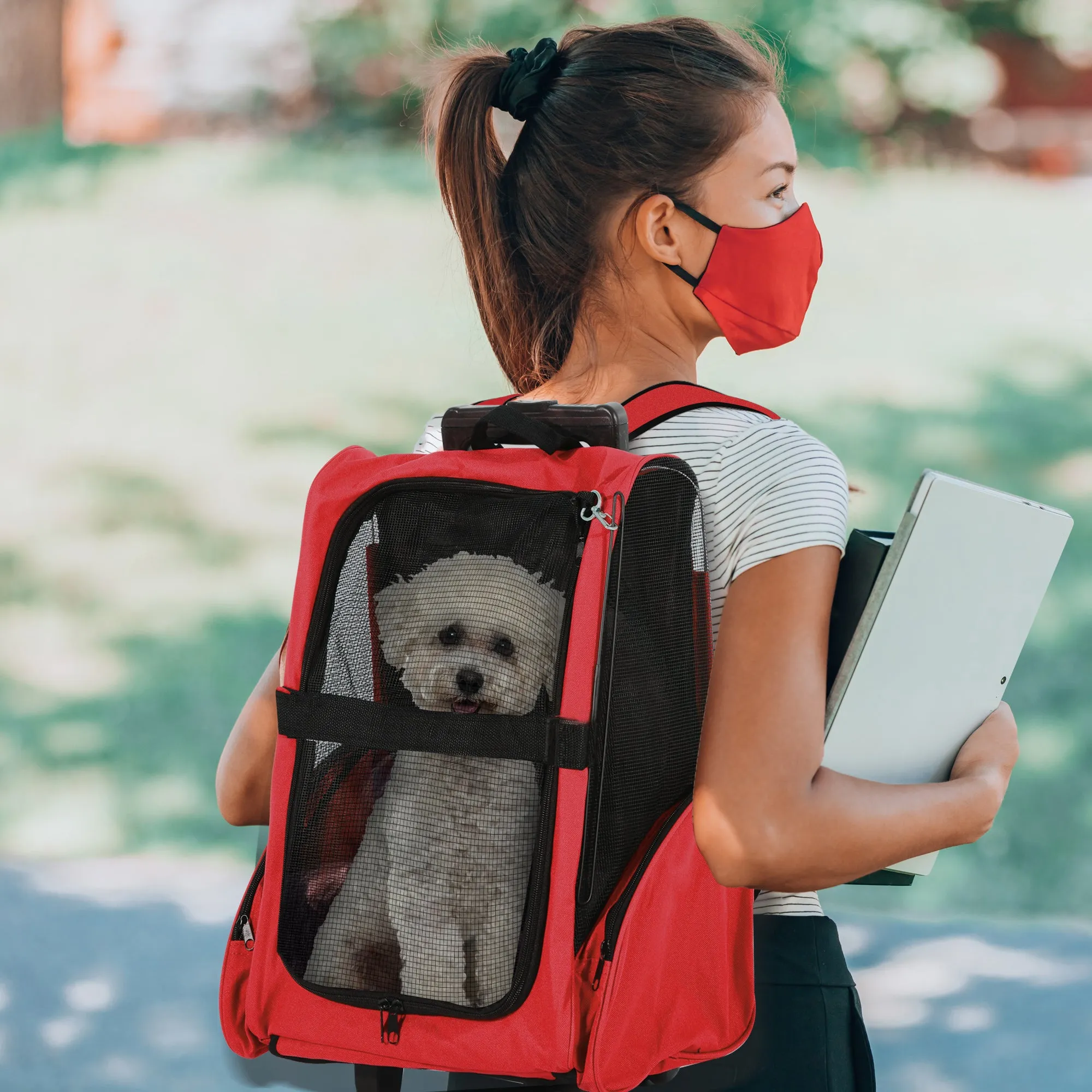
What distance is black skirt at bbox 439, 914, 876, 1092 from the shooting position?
0.92 metres

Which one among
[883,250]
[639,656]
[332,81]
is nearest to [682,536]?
[639,656]

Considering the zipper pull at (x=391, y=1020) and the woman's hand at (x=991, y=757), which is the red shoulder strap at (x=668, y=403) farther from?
the zipper pull at (x=391, y=1020)

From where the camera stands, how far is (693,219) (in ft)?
3.42

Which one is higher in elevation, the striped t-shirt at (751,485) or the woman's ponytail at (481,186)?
the woman's ponytail at (481,186)

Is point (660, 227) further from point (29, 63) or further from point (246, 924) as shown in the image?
point (29, 63)

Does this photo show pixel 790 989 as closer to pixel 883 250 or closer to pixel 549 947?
pixel 549 947

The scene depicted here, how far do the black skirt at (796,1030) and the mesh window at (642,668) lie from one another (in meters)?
0.16

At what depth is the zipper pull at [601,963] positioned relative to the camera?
0.83m

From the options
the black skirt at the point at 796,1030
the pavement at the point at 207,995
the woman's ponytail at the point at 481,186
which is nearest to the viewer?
the black skirt at the point at 796,1030

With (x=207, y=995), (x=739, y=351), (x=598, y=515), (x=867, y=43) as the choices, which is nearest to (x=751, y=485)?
(x=598, y=515)

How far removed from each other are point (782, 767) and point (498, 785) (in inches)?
7.7

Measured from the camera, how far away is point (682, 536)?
0.86 metres

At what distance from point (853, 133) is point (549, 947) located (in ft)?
16.0

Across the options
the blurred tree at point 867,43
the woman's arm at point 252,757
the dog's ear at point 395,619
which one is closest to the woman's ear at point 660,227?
the dog's ear at point 395,619
